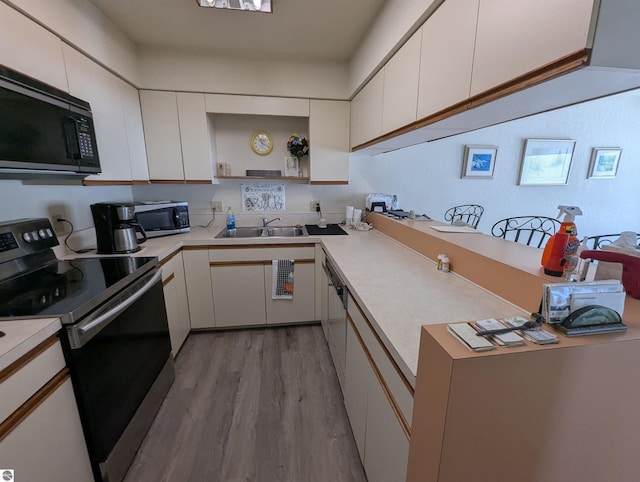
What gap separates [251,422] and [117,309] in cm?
97

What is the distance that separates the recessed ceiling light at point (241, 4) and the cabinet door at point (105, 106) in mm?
801

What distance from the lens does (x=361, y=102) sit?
7.15 feet

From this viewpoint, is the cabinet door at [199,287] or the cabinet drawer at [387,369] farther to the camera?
the cabinet door at [199,287]

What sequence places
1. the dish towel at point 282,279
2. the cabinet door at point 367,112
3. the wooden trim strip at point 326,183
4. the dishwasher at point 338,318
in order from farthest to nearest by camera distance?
the wooden trim strip at point 326,183 → the dish towel at point 282,279 → the cabinet door at point 367,112 → the dishwasher at point 338,318

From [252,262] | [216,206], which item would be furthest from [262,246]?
[216,206]

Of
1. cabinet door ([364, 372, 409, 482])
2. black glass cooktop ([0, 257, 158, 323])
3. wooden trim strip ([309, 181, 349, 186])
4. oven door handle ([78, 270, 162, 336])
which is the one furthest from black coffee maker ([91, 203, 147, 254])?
cabinet door ([364, 372, 409, 482])

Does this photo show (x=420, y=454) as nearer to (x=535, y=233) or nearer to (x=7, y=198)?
(x=7, y=198)

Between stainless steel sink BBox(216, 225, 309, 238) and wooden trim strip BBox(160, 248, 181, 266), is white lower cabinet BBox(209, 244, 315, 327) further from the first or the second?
stainless steel sink BBox(216, 225, 309, 238)

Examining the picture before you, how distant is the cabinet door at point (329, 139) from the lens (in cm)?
246

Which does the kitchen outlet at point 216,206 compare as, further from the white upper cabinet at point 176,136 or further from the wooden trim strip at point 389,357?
the wooden trim strip at point 389,357

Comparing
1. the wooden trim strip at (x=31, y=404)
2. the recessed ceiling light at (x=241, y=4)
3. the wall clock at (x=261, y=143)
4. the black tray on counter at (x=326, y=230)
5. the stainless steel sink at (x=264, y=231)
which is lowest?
the wooden trim strip at (x=31, y=404)

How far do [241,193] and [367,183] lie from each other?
132 centimetres

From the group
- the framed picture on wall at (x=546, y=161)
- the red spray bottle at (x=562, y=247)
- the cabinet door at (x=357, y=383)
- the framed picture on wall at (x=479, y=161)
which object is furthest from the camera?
the framed picture on wall at (x=546, y=161)

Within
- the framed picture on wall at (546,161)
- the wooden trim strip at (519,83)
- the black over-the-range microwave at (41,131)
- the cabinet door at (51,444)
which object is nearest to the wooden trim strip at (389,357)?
the wooden trim strip at (519,83)
